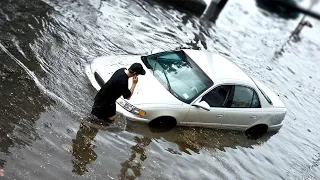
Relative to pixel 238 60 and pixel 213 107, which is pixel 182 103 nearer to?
pixel 213 107

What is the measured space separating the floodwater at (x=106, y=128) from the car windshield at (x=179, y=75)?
92 centimetres

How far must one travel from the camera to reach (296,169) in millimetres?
9672

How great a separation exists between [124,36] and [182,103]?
5.93 m

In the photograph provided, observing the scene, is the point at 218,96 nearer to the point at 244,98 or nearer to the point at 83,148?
the point at 244,98

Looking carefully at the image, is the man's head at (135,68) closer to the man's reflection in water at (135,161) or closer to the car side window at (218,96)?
the man's reflection in water at (135,161)

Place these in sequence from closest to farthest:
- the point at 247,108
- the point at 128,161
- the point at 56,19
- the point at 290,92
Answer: the point at 128,161 → the point at 247,108 → the point at 56,19 → the point at 290,92

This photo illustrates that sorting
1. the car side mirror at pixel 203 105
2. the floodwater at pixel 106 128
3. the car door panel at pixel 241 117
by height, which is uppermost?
the car side mirror at pixel 203 105

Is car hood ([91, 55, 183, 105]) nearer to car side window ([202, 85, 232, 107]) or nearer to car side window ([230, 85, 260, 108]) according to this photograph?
car side window ([202, 85, 232, 107])

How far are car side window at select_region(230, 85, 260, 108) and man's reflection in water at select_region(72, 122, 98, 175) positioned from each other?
11.2 feet

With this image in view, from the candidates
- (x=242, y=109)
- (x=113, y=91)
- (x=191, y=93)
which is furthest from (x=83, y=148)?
(x=242, y=109)

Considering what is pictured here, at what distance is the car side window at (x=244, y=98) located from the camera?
9.10 meters

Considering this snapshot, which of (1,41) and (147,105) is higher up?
(147,105)

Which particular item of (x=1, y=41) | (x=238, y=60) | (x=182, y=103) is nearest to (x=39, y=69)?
(x=1, y=41)

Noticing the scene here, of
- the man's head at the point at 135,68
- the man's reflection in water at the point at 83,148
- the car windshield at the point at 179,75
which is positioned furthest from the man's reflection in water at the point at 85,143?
the car windshield at the point at 179,75
